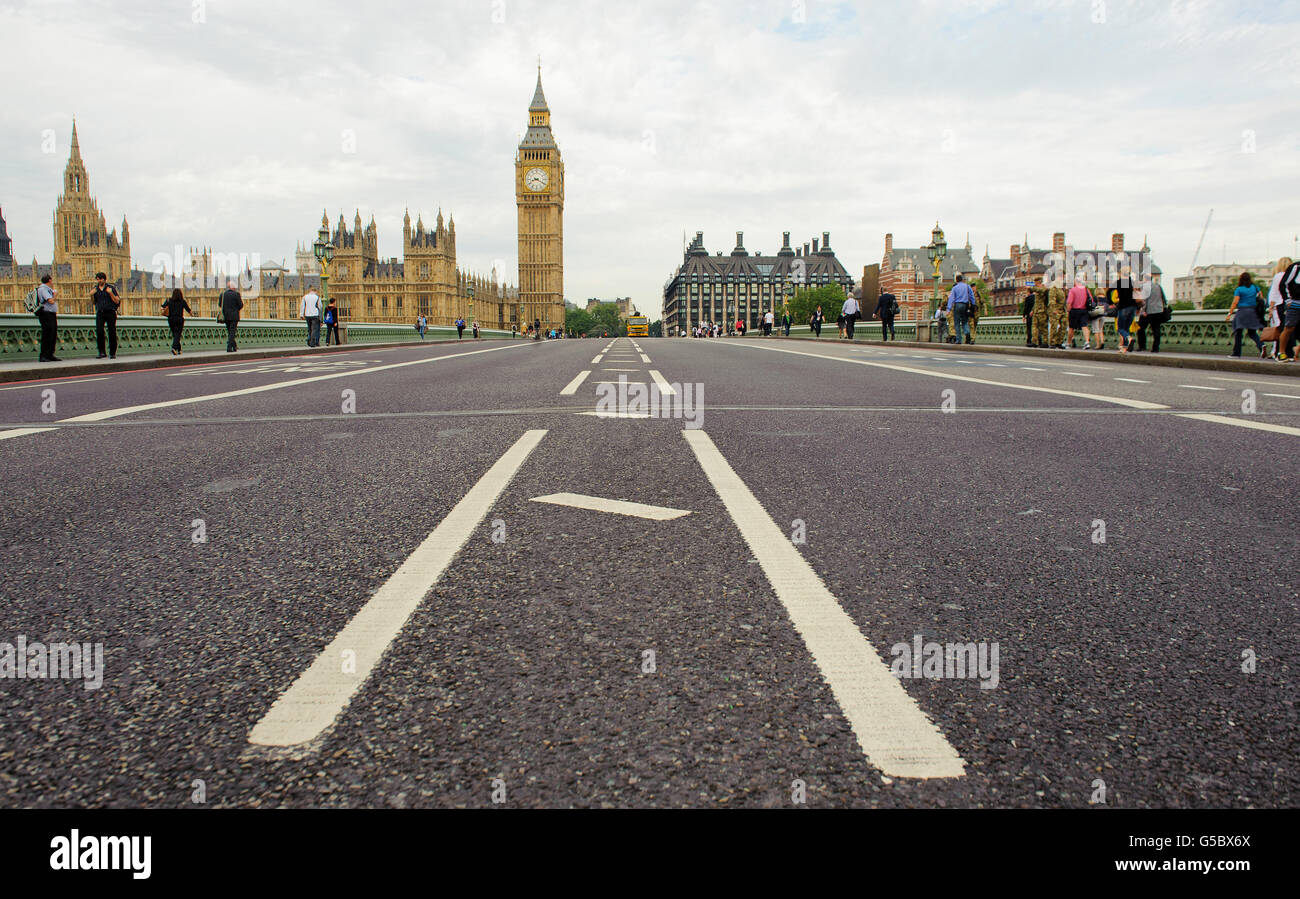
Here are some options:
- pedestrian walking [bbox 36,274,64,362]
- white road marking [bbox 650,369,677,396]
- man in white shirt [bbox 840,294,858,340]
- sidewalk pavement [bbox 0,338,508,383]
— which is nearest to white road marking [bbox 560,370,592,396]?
white road marking [bbox 650,369,677,396]

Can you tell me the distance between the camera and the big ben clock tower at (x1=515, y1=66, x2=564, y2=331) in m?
164

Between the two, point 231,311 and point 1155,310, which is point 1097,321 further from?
point 231,311

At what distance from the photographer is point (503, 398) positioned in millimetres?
9906

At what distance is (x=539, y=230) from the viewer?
16575 centimetres

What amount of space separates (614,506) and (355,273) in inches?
5405

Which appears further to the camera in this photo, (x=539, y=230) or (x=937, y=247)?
(x=539, y=230)

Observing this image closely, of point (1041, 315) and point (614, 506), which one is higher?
point (1041, 315)

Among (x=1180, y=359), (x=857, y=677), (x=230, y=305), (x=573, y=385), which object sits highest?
(x=230, y=305)

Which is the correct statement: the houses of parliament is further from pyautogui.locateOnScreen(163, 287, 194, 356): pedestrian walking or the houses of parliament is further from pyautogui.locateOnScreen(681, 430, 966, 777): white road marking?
pyautogui.locateOnScreen(681, 430, 966, 777): white road marking

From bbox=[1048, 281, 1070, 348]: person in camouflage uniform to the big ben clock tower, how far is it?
469 ft

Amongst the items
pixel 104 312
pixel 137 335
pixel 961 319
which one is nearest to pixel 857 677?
pixel 104 312
